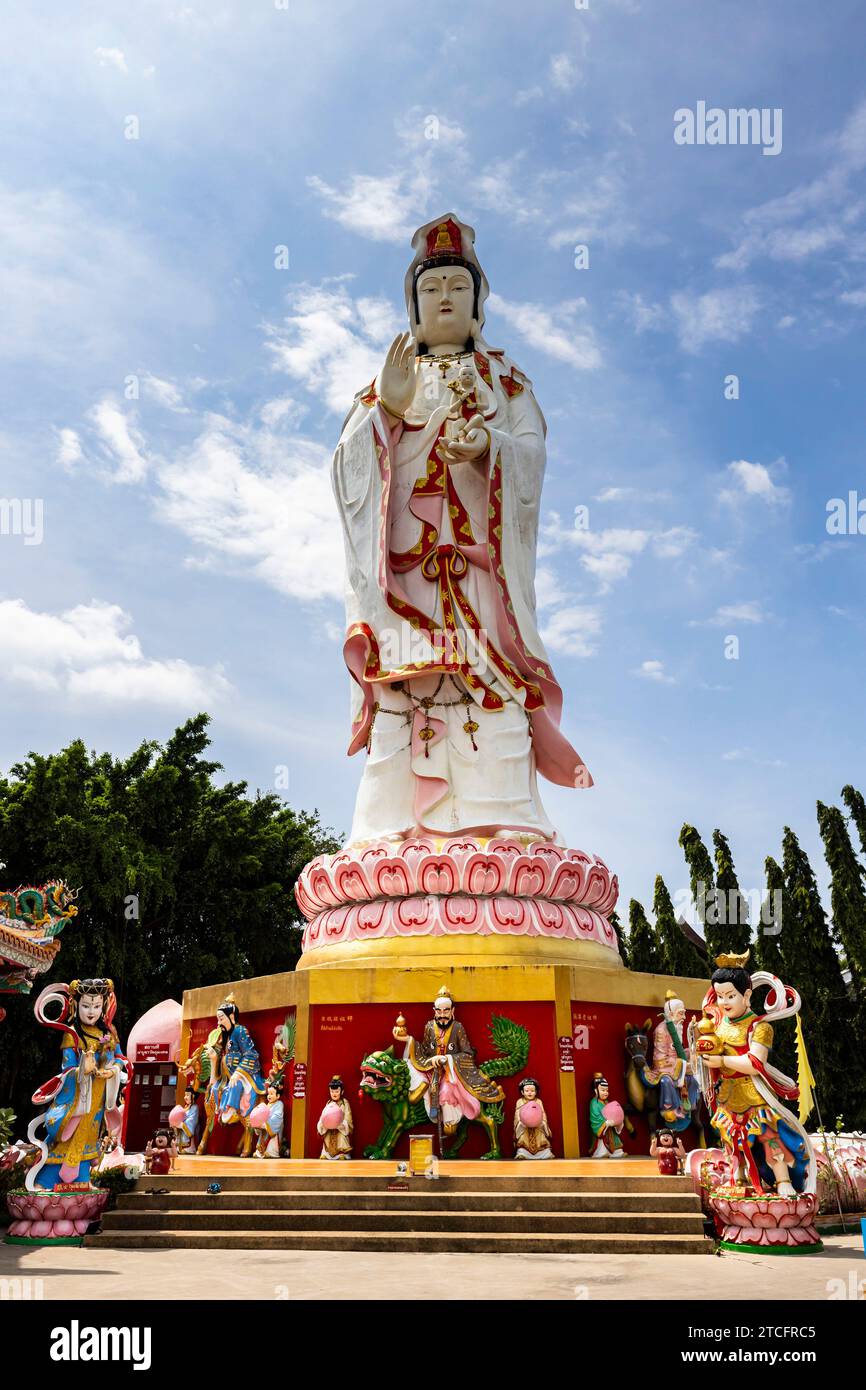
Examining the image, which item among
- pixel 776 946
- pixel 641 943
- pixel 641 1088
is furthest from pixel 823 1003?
pixel 641 1088

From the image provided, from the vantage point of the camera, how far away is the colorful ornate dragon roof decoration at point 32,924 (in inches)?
413

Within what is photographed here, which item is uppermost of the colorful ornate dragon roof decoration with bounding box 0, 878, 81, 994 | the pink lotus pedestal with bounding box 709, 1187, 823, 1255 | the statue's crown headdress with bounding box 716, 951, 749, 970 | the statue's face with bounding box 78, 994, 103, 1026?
the colorful ornate dragon roof decoration with bounding box 0, 878, 81, 994

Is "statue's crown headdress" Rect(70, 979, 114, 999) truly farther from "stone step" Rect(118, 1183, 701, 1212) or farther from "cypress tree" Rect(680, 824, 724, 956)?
"cypress tree" Rect(680, 824, 724, 956)

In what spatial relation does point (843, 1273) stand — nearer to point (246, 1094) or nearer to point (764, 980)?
point (764, 980)

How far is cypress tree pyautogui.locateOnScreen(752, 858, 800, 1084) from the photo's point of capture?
818 inches

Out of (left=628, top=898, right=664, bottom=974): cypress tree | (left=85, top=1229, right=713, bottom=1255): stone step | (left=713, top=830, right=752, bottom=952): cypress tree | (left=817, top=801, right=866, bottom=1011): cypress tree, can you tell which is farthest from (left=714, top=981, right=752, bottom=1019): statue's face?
(left=628, top=898, right=664, bottom=974): cypress tree

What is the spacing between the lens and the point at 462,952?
33.7ft

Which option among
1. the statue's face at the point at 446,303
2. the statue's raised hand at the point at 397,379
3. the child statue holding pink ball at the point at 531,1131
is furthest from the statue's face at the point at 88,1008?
the statue's face at the point at 446,303

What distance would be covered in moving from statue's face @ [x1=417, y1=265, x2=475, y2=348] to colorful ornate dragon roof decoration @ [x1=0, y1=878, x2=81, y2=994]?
7955 millimetres

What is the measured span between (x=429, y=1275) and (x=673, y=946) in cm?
1811

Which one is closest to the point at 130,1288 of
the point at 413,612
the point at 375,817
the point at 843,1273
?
the point at 843,1273

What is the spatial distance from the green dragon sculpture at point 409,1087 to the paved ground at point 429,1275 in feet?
6.58

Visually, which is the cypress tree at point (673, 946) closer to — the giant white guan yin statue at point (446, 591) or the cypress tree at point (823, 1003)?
the cypress tree at point (823, 1003)

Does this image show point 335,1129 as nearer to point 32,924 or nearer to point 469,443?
point 32,924
